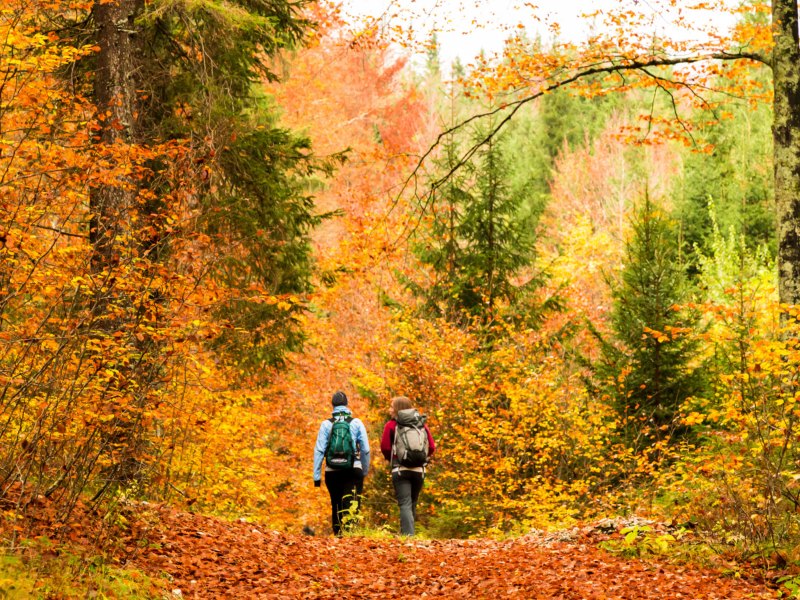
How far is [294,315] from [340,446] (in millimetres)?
2716

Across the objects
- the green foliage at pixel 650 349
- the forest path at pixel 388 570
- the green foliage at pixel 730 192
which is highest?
the green foliage at pixel 730 192

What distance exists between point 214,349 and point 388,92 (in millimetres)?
29723

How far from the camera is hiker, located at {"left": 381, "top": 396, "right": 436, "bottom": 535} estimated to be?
32.8ft

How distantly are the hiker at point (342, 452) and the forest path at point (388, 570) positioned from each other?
122 centimetres

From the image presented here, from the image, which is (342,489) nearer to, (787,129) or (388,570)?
(388,570)

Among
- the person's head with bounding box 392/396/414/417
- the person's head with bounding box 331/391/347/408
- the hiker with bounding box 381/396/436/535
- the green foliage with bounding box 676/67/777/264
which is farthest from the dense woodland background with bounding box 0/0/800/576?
the green foliage with bounding box 676/67/777/264

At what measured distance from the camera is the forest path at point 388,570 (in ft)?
21.1

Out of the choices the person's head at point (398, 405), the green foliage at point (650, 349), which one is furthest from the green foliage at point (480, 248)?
the person's head at point (398, 405)

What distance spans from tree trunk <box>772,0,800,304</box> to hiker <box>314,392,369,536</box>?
500 cm

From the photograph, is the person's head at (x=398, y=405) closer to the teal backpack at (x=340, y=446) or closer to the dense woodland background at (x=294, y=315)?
the teal backpack at (x=340, y=446)

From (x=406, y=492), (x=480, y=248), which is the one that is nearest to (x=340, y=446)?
(x=406, y=492)

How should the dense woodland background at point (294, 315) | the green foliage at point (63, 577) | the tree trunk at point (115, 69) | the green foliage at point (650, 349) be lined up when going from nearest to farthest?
the green foliage at point (63, 577) → the dense woodland background at point (294, 315) → the tree trunk at point (115, 69) → the green foliage at point (650, 349)

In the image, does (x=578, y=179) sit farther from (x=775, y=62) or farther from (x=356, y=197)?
(x=775, y=62)

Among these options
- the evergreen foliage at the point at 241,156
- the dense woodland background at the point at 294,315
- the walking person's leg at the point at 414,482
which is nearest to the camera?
the dense woodland background at the point at 294,315
